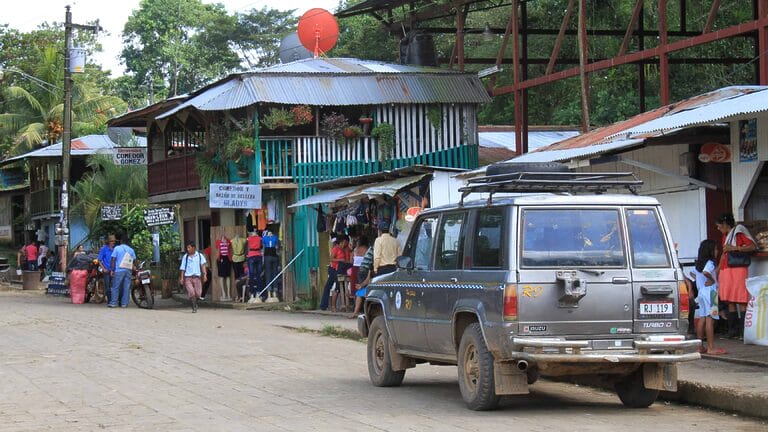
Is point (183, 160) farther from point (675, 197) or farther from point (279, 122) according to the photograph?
point (675, 197)

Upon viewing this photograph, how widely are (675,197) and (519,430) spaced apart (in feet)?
27.1

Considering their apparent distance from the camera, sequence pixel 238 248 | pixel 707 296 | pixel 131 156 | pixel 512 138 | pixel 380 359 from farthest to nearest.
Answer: pixel 131 156 → pixel 512 138 → pixel 238 248 → pixel 707 296 → pixel 380 359

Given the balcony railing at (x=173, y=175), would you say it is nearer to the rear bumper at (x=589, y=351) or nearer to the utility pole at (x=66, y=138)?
the utility pole at (x=66, y=138)

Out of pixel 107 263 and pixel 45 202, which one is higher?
pixel 45 202

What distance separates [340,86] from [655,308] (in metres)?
19.2

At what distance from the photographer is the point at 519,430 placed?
8.86m

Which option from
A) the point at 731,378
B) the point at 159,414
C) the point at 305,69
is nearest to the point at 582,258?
the point at 731,378

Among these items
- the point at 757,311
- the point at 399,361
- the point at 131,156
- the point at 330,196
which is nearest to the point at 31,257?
the point at 131,156

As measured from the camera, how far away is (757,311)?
1346 centimetres

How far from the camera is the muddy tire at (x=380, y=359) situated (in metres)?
11.9

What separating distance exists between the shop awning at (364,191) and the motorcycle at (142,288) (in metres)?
4.98

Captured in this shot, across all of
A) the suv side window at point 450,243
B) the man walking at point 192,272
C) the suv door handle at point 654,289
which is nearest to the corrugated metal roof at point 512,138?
the man walking at point 192,272

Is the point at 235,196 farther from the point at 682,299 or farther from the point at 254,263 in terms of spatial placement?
the point at 682,299

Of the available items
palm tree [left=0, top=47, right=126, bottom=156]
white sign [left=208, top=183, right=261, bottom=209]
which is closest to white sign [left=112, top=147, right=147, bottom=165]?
white sign [left=208, top=183, right=261, bottom=209]
